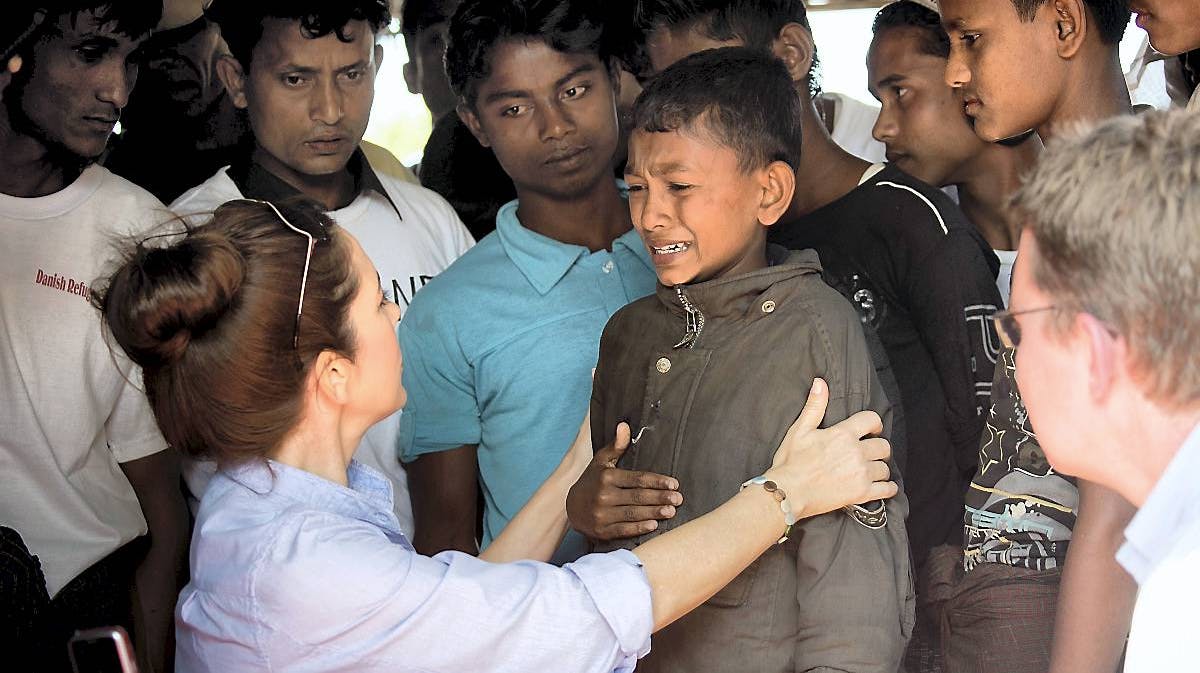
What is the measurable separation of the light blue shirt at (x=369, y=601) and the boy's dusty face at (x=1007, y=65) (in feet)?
3.66

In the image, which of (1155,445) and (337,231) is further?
(337,231)

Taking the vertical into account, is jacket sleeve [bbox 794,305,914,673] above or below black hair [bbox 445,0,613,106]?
below

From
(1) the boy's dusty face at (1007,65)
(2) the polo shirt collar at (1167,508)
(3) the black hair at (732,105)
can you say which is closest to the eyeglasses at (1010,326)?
(2) the polo shirt collar at (1167,508)

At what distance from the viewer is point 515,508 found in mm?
2682

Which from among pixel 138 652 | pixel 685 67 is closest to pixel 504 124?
pixel 685 67

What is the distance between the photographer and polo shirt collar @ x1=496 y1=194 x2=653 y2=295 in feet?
8.87

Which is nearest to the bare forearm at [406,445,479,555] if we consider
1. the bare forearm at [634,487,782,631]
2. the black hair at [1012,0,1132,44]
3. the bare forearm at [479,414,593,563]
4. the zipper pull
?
the bare forearm at [479,414,593,563]

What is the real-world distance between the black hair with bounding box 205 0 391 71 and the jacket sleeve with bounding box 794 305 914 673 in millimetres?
1634

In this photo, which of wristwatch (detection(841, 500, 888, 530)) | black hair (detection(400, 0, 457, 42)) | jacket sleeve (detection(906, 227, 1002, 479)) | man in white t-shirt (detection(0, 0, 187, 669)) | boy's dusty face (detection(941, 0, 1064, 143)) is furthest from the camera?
black hair (detection(400, 0, 457, 42))

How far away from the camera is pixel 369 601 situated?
1.63 metres

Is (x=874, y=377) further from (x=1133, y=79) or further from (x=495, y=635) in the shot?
(x=1133, y=79)

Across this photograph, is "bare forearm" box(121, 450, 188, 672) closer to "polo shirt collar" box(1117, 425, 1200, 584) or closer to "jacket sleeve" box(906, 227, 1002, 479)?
"jacket sleeve" box(906, 227, 1002, 479)

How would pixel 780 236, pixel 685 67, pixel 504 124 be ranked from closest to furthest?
pixel 685 67
pixel 780 236
pixel 504 124

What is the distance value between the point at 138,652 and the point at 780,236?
5.58 feet
